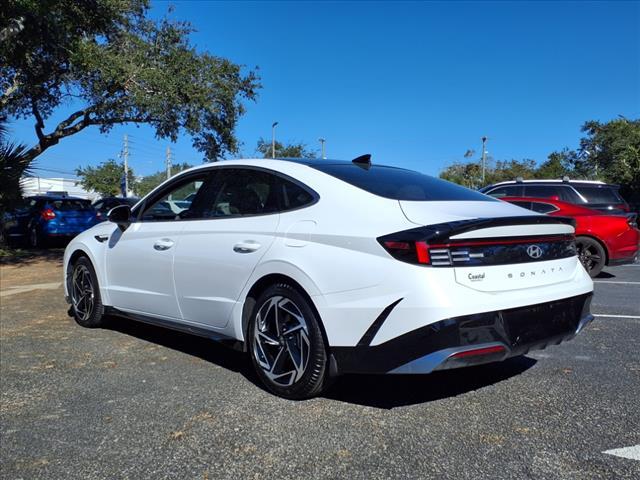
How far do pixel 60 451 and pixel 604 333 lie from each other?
476 cm

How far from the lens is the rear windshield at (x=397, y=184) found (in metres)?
3.71

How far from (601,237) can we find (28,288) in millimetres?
9320

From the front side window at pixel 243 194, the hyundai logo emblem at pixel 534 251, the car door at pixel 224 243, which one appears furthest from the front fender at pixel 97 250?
the hyundai logo emblem at pixel 534 251

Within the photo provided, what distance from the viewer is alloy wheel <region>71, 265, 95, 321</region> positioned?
565cm

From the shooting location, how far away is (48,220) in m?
15.4

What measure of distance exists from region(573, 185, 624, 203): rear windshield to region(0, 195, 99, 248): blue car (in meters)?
12.6

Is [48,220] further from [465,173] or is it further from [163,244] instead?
[465,173]

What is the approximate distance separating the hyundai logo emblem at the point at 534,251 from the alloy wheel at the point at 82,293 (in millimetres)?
4180

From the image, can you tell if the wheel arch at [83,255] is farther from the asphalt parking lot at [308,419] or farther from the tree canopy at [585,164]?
the tree canopy at [585,164]

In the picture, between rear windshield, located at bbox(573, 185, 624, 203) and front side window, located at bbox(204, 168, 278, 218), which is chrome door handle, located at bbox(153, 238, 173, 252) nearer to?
front side window, located at bbox(204, 168, 278, 218)

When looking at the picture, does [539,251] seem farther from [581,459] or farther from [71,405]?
[71,405]

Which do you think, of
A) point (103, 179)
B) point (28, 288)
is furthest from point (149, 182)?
point (28, 288)

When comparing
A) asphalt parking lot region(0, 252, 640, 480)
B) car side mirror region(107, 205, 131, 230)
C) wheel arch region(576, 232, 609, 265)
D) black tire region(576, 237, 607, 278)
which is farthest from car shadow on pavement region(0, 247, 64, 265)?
wheel arch region(576, 232, 609, 265)

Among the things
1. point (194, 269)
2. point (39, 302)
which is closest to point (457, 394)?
point (194, 269)
